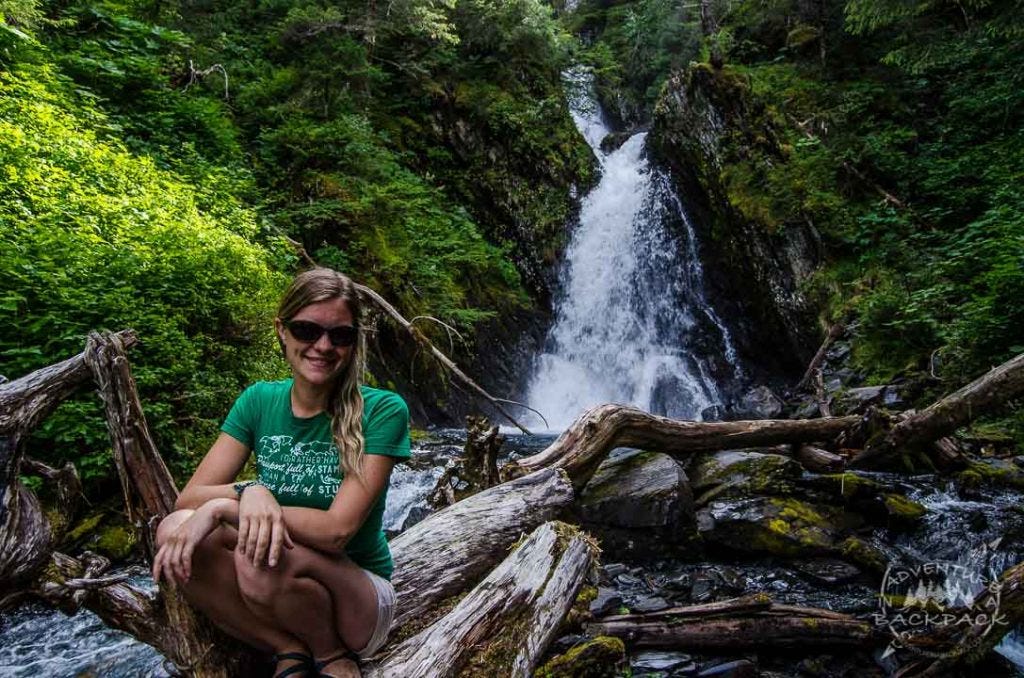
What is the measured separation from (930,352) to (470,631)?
1017 cm

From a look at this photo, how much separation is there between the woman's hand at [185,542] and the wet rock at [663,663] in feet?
10.2

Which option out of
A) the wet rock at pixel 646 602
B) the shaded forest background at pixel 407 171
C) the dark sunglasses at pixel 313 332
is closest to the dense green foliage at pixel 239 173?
the shaded forest background at pixel 407 171

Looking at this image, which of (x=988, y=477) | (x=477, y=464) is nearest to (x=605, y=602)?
(x=477, y=464)

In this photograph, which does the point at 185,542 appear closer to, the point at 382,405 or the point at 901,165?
the point at 382,405

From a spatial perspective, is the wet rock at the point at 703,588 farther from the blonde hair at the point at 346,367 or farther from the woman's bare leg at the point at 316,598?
the blonde hair at the point at 346,367

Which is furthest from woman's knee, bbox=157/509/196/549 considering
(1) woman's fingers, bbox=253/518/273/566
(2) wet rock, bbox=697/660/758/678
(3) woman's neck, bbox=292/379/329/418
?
(2) wet rock, bbox=697/660/758/678

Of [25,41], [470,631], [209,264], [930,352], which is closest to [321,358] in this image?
[470,631]

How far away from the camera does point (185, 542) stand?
200 cm

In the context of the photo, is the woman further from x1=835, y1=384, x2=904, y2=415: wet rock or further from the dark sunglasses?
x1=835, y1=384, x2=904, y2=415: wet rock

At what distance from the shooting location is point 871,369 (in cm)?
1061

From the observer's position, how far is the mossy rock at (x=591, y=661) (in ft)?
12.0

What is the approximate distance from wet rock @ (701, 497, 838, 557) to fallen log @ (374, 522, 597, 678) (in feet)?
11.1

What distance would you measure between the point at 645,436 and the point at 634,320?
1021cm

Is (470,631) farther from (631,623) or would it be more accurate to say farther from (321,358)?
(631,623)
